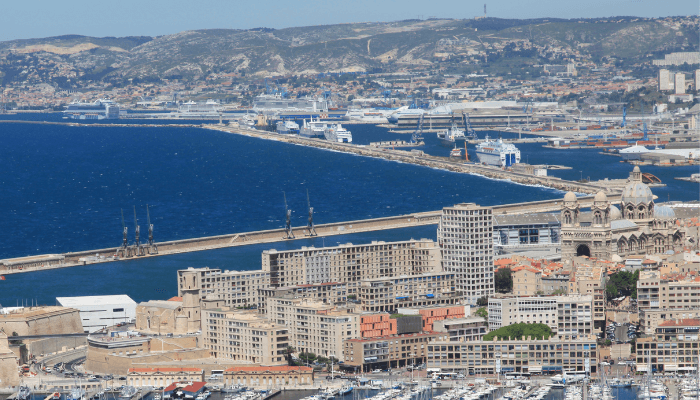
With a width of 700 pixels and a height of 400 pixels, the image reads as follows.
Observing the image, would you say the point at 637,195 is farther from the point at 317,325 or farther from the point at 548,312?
the point at 317,325

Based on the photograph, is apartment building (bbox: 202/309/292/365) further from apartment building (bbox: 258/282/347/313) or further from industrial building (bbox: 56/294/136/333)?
industrial building (bbox: 56/294/136/333)

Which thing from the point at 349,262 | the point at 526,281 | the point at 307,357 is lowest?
the point at 307,357

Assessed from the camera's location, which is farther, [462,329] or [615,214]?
[615,214]

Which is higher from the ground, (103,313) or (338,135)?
(103,313)

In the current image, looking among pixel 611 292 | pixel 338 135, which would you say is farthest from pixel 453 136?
pixel 611 292

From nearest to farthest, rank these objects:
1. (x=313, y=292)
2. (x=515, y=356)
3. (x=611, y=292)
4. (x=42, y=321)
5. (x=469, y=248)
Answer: (x=515, y=356)
(x=42, y=321)
(x=313, y=292)
(x=611, y=292)
(x=469, y=248)

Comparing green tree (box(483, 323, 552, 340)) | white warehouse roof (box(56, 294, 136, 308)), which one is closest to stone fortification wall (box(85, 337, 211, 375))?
white warehouse roof (box(56, 294, 136, 308))

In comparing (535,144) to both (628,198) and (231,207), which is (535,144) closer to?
(231,207)
